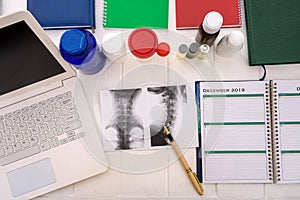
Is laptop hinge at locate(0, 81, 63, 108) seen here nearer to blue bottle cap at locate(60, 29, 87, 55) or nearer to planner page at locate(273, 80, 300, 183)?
blue bottle cap at locate(60, 29, 87, 55)

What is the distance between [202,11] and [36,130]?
0.42m

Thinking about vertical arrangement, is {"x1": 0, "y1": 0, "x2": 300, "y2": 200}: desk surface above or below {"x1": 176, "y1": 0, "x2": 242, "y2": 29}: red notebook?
below

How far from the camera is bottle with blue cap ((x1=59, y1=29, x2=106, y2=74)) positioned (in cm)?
56

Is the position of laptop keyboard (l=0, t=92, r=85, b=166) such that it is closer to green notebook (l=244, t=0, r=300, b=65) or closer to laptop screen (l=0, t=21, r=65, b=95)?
laptop screen (l=0, t=21, r=65, b=95)

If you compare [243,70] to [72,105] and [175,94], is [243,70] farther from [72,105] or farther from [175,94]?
[72,105]

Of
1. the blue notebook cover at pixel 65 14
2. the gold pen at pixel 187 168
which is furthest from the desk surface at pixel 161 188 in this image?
the blue notebook cover at pixel 65 14

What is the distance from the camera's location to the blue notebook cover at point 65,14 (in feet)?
2.24

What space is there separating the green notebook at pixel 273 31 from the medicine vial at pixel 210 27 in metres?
0.10

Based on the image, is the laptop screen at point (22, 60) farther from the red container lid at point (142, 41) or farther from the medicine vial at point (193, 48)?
the medicine vial at point (193, 48)

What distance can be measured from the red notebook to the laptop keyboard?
11.5 inches

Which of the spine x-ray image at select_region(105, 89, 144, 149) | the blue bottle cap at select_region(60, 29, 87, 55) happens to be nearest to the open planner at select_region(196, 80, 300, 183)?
the spine x-ray image at select_region(105, 89, 144, 149)

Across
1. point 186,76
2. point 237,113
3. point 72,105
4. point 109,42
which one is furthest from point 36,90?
point 237,113

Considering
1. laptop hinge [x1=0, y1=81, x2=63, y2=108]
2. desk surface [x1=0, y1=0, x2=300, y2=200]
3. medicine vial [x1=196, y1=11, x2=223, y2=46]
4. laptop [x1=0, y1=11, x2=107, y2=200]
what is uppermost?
medicine vial [x1=196, y1=11, x2=223, y2=46]

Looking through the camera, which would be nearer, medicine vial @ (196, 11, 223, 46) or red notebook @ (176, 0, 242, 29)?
medicine vial @ (196, 11, 223, 46)
